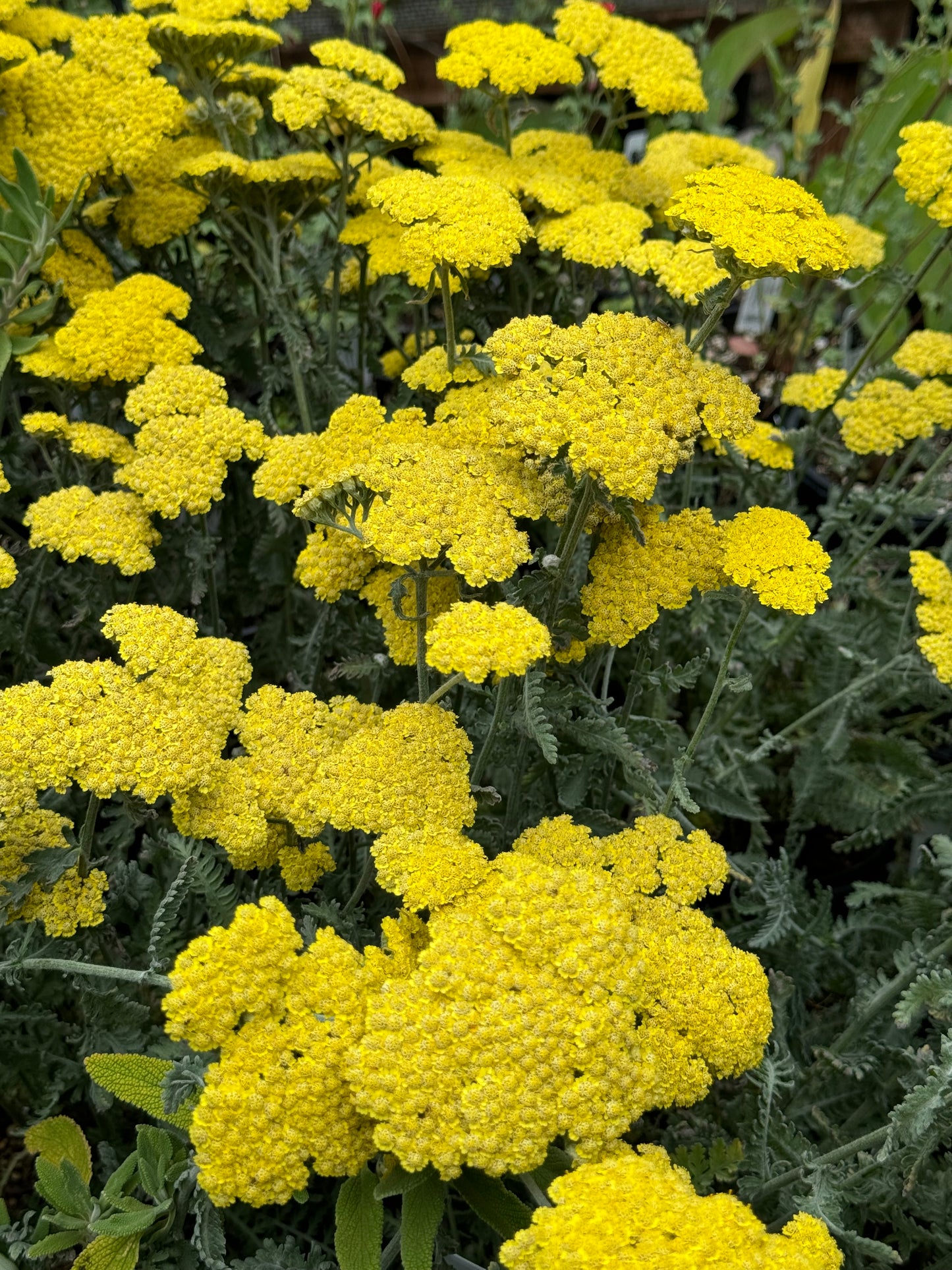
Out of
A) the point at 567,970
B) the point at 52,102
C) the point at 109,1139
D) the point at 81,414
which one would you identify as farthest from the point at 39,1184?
the point at 52,102

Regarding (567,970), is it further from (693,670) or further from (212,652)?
(212,652)

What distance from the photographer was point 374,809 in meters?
1.53

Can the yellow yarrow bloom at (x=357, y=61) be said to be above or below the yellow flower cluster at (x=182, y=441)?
above

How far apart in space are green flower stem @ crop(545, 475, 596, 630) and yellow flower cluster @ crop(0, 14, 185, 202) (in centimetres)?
128

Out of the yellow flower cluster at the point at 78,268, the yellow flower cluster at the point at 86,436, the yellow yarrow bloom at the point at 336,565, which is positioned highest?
the yellow flower cluster at the point at 78,268

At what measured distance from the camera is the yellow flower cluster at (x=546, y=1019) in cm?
122

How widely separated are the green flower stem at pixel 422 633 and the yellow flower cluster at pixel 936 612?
94cm

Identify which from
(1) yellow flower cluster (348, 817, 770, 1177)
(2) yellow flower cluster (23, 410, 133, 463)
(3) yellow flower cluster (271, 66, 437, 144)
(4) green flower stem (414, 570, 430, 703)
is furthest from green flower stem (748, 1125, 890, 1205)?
(3) yellow flower cluster (271, 66, 437, 144)

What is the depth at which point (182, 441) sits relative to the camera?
1882mm

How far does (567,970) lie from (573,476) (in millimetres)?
743

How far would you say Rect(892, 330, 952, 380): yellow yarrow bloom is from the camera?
7.88 ft

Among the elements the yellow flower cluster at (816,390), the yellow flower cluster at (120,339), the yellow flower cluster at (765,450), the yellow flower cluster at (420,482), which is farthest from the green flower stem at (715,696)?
the yellow flower cluster at (120,339)

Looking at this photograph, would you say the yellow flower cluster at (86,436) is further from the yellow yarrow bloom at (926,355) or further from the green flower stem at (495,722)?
the yellow yarrow bloom at (926,355)

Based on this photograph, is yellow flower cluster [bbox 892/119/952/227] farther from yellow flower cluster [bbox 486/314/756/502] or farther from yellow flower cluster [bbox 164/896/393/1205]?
yellow flower cluster [bbox 164/896/393/1205]
